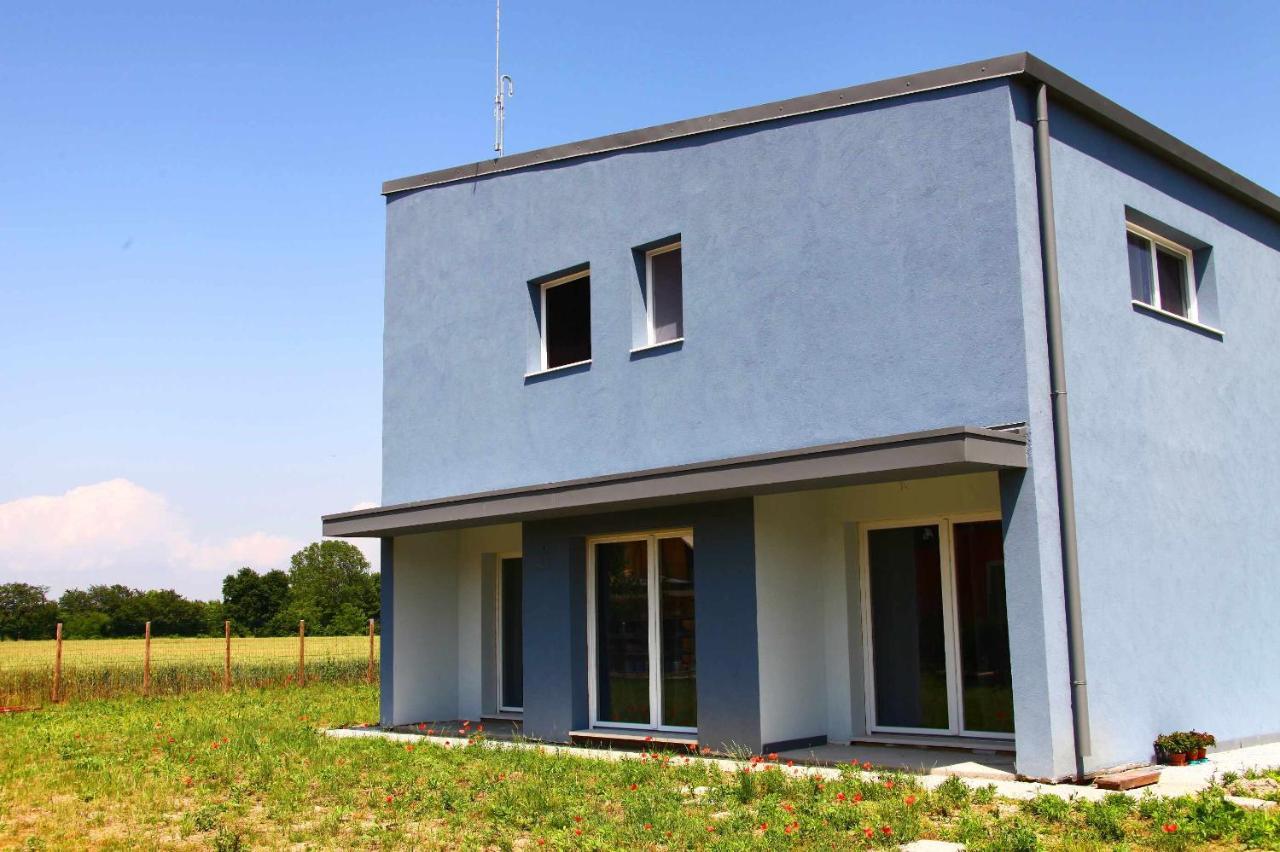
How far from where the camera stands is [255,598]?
78375mm

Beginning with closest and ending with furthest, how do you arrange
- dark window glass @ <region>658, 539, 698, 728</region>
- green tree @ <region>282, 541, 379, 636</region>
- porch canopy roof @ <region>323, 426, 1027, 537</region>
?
porch canopy roof @ <region>323, 426, 1027, 537</region>, dark window glass @ <region>658, 539, 698, 728</region>, green tree @ <region>282, 541, 379, 636</region>

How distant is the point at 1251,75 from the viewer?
41.6 feet

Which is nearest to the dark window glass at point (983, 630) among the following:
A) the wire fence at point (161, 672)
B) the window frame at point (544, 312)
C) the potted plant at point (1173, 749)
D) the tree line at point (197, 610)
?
the potted plant at point (1173, 749)

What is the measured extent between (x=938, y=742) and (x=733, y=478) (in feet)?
10.6

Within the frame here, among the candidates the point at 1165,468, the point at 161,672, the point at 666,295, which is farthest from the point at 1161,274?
the point at 161,672

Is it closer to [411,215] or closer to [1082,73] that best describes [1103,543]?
[1082,73]

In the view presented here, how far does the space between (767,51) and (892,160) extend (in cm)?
263

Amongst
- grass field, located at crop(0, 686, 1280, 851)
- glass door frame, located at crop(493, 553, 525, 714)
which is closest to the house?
grass field, located at crop(0, 686, 1280, 851)

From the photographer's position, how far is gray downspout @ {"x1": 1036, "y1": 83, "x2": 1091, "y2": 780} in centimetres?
952

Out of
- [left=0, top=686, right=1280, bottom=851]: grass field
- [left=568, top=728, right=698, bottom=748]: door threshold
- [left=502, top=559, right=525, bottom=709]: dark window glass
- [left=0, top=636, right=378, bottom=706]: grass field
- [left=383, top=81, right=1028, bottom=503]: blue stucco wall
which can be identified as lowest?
[left=0, top=686, right=1280, bottom=851]: grass field

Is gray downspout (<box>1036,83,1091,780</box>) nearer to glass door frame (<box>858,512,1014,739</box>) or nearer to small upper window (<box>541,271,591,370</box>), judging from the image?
glass door frame (<box>858,512,1014,739</box>)

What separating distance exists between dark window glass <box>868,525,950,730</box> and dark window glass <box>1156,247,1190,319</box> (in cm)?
365

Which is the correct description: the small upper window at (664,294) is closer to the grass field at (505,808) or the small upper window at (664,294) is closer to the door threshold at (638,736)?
the door threshold at (638,736)

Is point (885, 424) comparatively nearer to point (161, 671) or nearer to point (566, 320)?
point (566, 320)
